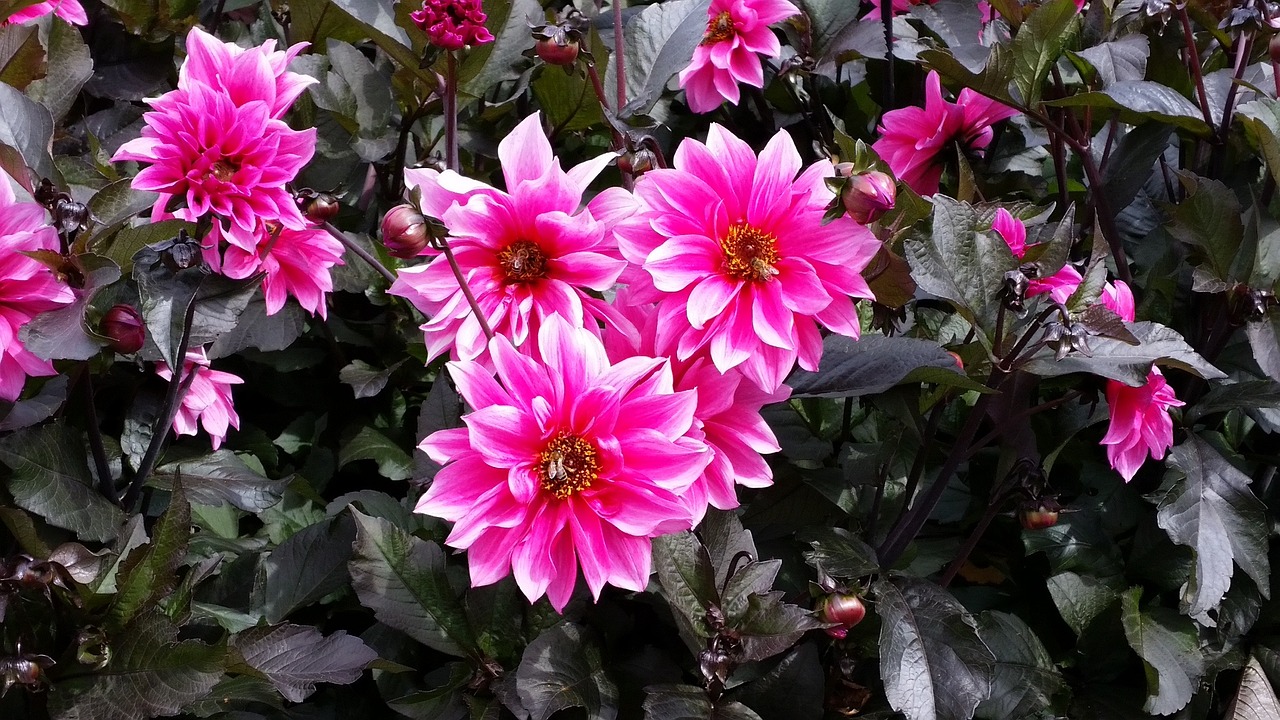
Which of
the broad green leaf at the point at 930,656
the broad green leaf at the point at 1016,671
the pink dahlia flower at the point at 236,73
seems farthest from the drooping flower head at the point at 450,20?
the broad green leaf at the point at 1016,671

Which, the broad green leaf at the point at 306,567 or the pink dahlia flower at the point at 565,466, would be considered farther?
the broad green leaf at the point at 306,567

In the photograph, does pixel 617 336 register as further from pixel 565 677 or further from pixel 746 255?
pixel 565 677

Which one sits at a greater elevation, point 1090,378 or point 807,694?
point 1090,378

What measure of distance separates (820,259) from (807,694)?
40cm

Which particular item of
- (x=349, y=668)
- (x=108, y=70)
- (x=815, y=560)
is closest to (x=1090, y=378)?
(x=815, y=560)

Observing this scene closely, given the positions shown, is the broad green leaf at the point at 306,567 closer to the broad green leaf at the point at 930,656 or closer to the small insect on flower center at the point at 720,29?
the broad green leaf at the point at 930,656

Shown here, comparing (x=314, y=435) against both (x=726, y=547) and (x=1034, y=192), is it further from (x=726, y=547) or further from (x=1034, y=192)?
(x=1034, y=192)

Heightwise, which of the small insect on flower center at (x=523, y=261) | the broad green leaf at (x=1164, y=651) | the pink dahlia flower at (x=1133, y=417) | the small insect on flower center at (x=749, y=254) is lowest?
the broad green leaf at (x=1164, y=651)

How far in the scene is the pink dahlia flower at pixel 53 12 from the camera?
3.70 feet

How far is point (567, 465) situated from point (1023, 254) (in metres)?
0.52

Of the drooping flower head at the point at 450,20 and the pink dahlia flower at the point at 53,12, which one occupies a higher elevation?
the drooping flower head at the point at 450,20

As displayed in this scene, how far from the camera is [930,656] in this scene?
885 millimetres

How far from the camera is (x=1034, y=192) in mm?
1298

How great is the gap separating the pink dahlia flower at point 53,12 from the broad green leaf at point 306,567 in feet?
2.12
